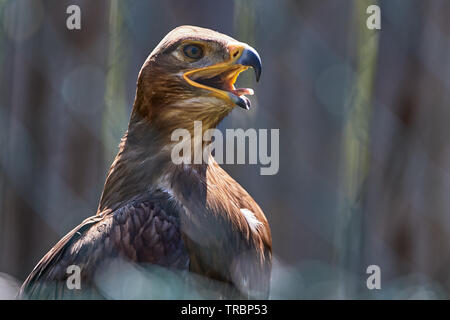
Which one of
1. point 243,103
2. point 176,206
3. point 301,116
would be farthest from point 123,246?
point 301,116

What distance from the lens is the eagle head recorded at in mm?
1590

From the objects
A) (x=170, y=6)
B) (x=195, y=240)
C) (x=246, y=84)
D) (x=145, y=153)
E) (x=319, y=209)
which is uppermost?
(x=170, y=6)

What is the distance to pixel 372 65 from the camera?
5.80 ft

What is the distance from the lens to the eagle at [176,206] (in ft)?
5.01

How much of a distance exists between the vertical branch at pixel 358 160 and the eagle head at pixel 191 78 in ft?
1.21

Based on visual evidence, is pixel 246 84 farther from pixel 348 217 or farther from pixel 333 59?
pixel 348 217

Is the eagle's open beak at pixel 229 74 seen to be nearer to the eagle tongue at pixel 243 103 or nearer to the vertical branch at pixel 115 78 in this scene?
the eagle tongue at pixel 243 103

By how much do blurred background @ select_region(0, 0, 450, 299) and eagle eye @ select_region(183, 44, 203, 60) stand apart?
0.65ft

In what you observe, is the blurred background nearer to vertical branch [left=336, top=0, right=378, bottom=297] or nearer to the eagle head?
vertical branch [left=336, top=0, right=378, bottom=297]

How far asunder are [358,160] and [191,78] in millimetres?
537

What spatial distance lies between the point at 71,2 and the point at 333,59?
794 millimetres

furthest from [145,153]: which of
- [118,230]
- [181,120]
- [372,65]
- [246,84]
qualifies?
[372,65]

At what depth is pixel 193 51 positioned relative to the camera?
1617mm

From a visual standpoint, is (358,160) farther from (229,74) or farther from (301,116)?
(229,74)
